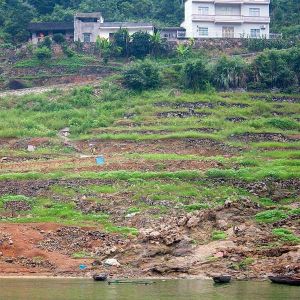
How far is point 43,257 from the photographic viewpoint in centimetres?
4709

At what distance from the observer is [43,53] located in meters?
81.2

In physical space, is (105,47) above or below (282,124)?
above

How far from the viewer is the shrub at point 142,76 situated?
75.6 m

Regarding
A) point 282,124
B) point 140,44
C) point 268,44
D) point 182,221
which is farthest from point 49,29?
point 182,221

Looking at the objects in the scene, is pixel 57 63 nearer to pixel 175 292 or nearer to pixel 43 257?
pixel 43 257

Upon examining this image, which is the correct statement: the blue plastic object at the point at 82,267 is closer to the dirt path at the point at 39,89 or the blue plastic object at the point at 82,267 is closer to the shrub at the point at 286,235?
the shrub at the point at 286,235

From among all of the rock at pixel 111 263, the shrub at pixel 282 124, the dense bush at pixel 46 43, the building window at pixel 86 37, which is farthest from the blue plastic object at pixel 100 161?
the building window at pixel 86 37

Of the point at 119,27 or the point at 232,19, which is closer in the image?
the point at 119,27

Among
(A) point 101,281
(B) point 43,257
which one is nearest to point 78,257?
(B) point 43,257

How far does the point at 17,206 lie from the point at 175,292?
1653 centimetres

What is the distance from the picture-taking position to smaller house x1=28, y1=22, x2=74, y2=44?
282 feet

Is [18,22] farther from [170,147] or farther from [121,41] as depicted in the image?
[170,147]

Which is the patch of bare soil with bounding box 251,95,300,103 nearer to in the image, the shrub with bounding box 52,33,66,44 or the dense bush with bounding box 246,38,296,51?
the dense bush with bounding box 246,38,296,51

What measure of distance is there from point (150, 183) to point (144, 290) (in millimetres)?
16543
